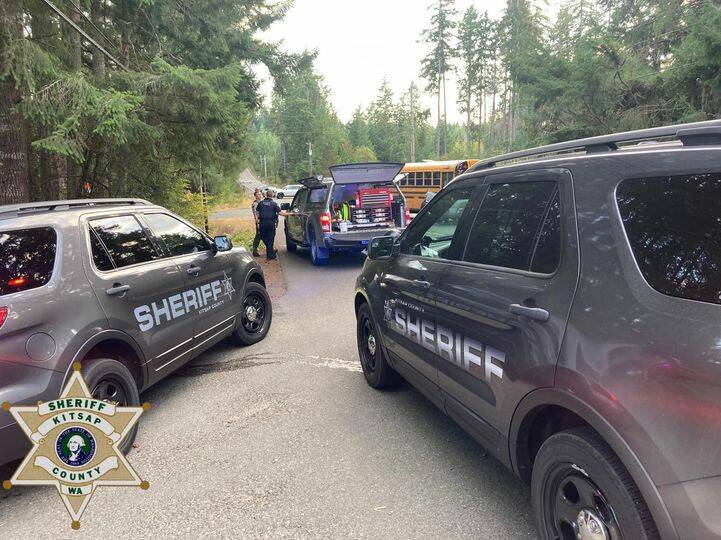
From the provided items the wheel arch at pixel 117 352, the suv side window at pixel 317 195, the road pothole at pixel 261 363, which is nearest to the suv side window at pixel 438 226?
the road pothole at pixel 261 363

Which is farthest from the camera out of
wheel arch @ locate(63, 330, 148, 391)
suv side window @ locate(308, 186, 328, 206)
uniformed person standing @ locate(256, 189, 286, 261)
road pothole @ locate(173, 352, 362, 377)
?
uniformed person standing @ locate(256, 189, 286, 261)

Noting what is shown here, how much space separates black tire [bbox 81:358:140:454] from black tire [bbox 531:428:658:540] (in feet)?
8.72

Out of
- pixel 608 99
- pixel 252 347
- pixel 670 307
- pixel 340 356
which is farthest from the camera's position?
pixel 608 99

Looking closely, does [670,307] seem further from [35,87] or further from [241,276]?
[35,87]

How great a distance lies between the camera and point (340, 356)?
517cm

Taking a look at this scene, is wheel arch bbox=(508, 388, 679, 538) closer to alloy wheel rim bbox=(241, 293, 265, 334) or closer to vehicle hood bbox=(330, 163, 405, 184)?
alloy wheel rim bbox=(241, 293, 265, 334)

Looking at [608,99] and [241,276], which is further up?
[608,99]

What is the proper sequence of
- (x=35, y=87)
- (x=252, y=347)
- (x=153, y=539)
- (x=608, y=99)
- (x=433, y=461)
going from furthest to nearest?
(x=608, y=99), (x=35, y=87), (x=252, y=347), (x=433, y=461), (x=153, y=539)

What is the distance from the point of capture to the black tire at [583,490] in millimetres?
1606

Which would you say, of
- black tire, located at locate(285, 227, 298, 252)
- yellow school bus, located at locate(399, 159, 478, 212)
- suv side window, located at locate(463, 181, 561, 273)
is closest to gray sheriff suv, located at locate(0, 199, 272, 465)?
suv side window, located at locate(463, 181, 561, 273)

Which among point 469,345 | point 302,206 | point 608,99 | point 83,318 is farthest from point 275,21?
point 469,345

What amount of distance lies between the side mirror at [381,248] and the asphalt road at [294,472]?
1.30 meters

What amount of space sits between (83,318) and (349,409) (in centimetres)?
216

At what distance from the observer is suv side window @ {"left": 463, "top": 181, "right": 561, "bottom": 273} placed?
2.21 metres
